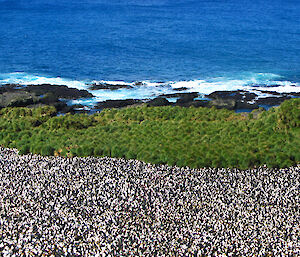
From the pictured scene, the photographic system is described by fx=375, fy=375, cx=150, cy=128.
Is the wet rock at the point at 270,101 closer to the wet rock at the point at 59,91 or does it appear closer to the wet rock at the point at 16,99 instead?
the wet rock at the point at 59,91

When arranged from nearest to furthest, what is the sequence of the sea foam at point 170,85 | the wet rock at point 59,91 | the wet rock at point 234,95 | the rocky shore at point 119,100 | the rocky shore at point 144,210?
the rocky shore at point 144,210 < the rocky shore at point 119,100 < the wet rock at point 234,95 < the wet rock at point 59,91 < the sea foam at point 170,85

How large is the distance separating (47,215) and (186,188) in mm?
6146

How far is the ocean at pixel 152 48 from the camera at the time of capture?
52062 mm

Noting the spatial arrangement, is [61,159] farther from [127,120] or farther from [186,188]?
[127,120]

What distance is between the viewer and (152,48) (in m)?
70.0

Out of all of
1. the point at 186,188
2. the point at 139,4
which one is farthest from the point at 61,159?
the point at 139,4

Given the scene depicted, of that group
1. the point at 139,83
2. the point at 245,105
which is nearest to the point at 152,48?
the point at 139,83

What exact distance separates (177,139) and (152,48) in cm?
4998

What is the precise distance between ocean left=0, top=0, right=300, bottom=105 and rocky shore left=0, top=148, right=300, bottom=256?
79.4ft

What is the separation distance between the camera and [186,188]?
55.8ft

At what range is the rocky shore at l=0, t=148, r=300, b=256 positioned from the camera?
13.5 m

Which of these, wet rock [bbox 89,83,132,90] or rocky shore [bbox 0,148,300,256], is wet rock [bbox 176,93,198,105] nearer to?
wet rock [bbox 89,83,132,90]

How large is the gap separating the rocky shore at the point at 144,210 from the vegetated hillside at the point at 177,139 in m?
0.76

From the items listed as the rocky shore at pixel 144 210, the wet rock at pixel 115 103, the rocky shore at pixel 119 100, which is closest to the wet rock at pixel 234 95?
the rocky shore at pixel 119 100
